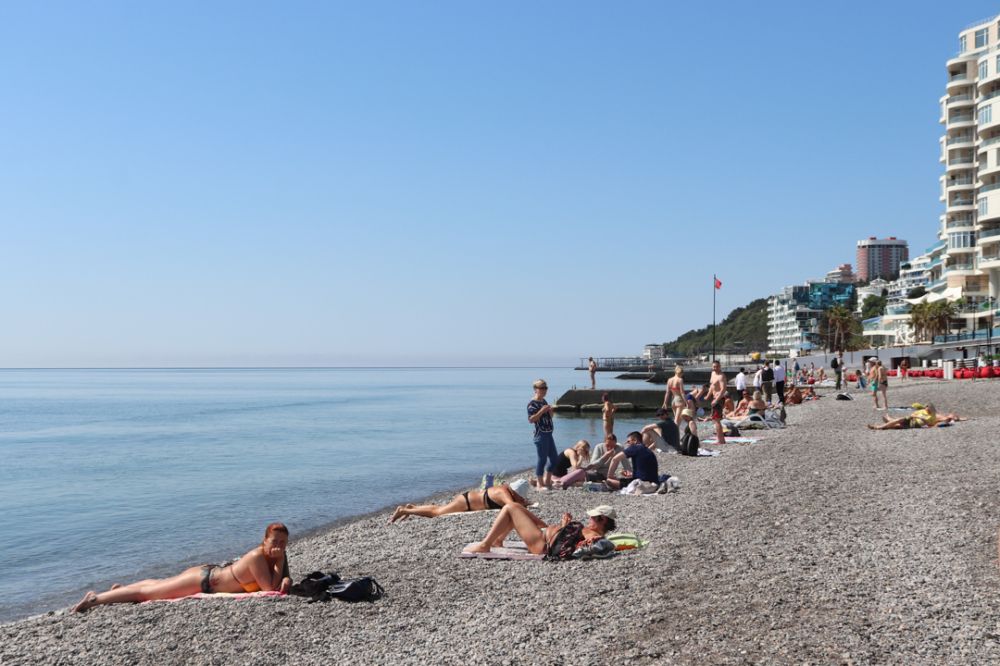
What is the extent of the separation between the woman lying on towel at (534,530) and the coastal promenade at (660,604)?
1.26 feet

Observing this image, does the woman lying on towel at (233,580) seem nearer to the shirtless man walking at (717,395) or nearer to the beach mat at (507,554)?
the beach mat at (507,554)

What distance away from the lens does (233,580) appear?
8.45 m

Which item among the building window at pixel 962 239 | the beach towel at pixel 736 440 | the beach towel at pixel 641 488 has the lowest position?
the beach towel at pixel 736 440

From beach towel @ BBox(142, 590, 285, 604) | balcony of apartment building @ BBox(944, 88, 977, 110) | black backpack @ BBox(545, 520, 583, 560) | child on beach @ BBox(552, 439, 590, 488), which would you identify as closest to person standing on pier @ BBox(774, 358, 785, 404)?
child on beach @ BBox(552, 439, 590, 488)

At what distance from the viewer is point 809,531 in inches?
393

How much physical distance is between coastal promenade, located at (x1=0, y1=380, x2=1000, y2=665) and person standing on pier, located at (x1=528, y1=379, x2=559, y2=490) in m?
2.17

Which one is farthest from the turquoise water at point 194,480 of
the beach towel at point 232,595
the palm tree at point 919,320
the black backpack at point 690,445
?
the palm tree at point 919,320

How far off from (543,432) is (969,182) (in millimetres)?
63850

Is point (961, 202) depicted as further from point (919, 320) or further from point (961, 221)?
point (919, 320)

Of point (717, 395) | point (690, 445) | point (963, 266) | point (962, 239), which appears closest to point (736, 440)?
point (717, 395)

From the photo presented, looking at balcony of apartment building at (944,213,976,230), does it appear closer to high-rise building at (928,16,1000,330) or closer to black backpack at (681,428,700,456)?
high-rise building at (928,16,1000,330)

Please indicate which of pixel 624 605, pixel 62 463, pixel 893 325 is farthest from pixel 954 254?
pixel 624 605

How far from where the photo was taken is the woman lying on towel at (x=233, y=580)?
8.30 m

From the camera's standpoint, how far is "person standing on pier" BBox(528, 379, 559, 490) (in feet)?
45.4
